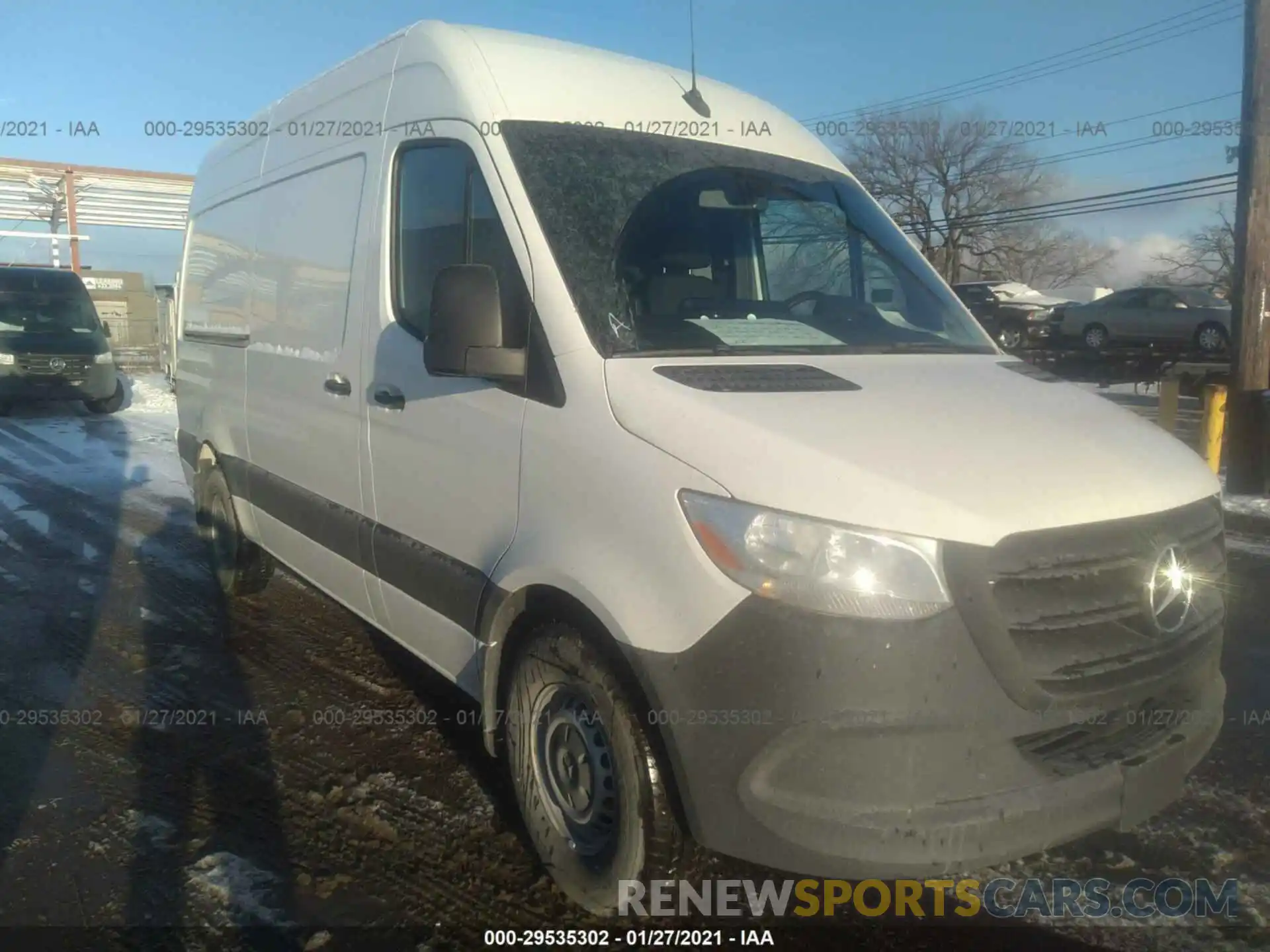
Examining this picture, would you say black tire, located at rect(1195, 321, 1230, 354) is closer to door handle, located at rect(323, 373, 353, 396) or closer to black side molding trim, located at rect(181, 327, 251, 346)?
black side molding trim, located at rect(181, 327, 251, 346)

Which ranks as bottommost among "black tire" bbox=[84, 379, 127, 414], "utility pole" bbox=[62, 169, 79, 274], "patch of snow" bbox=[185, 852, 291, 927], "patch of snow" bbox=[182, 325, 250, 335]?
"patch of snow" bbox=[185, 852, 291, 927]

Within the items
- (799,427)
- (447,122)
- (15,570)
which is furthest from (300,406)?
(15,570)

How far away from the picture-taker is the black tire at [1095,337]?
972 inches

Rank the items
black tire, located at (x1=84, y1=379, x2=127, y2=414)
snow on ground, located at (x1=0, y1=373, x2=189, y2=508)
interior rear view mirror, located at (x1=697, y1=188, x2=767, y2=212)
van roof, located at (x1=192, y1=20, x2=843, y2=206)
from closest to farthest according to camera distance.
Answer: van roof, located at (x1=192, y1=20, x2=843, y2=206) → interior rear view mirror, located at (x1=697, y1=188, x2=767, y2=212) → snow on ground, located at (x1=0, y1=373, x2=189, y2=508) → black tire, located at (x1=84, y1=379, x2=127, y2=414)

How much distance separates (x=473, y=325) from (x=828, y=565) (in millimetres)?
1239

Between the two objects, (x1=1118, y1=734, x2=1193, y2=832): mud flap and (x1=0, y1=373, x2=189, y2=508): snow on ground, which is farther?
(x1=0, y1=373, x2=189, y2=508): snow on ground

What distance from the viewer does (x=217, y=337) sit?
5.45 meters

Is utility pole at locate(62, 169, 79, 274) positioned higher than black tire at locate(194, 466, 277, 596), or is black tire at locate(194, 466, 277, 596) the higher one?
utility pole at locate(62, 169, 79, 274)

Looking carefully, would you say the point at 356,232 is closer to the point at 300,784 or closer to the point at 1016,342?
the point at 300,784

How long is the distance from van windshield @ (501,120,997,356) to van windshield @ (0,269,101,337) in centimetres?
1487

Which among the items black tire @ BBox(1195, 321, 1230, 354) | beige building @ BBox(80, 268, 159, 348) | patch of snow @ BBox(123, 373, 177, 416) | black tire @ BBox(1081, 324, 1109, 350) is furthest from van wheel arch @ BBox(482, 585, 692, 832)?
black tire @ BBox(1081, 324, 1109, 350)

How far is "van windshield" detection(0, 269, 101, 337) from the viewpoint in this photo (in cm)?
1548

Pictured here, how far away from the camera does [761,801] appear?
2.34m

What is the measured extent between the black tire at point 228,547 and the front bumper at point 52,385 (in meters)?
10.2
